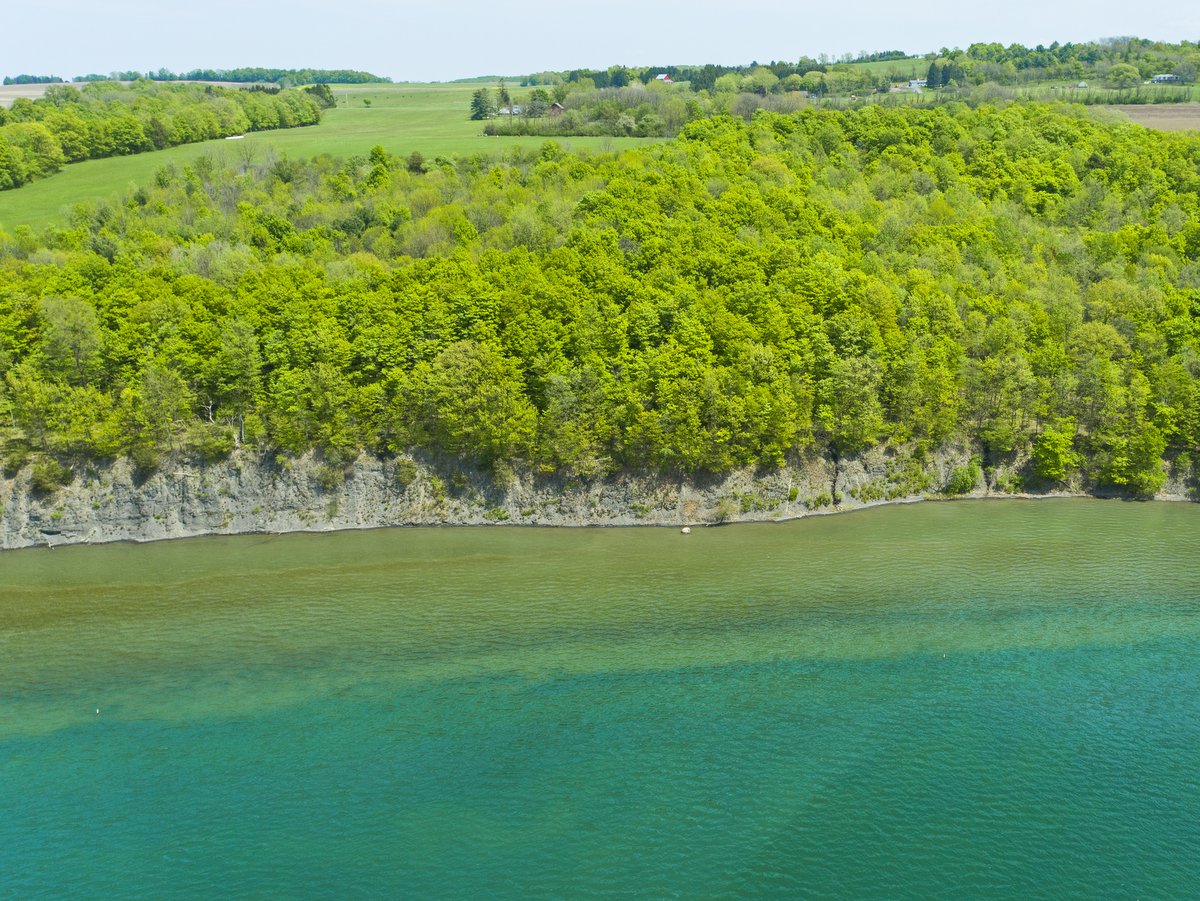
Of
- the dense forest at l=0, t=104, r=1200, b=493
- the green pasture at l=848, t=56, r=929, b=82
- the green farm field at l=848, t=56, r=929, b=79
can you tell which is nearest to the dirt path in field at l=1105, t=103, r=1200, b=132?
the dense forest at l=0, t=104, r=1200, b=493

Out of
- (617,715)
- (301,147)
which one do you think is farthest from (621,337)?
(301,147)

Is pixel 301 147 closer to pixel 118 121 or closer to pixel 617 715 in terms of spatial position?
pixel 118 121

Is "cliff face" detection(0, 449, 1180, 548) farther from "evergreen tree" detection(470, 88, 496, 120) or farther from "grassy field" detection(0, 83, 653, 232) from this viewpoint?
"evergreen tree" detection(470, 88, 496, 120)

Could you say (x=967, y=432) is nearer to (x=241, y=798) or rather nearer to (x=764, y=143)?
(x=764, y=143)

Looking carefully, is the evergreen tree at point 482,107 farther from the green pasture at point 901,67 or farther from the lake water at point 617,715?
the lake water at point 617,715

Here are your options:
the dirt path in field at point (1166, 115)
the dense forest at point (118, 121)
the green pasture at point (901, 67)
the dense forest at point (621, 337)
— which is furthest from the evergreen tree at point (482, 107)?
the dirt path in field at point (1166, 115)

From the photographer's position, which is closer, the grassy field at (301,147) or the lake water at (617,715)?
the lake water at (617,715)
